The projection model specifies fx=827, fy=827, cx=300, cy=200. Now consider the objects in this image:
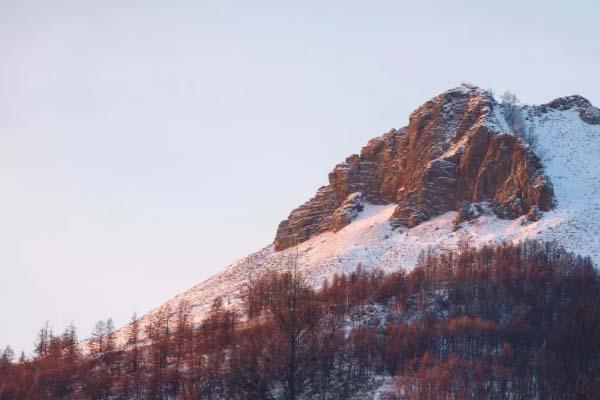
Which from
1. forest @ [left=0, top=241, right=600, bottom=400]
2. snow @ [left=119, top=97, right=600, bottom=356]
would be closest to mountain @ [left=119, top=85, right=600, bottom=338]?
snow @ [left=119, top=97, right=600, bottom=356]

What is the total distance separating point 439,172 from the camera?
15725cm

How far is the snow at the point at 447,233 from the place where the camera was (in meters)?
133

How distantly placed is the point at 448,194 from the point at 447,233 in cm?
1323

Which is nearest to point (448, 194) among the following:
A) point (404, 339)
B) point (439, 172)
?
point (439, 172)

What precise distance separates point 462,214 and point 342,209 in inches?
1139

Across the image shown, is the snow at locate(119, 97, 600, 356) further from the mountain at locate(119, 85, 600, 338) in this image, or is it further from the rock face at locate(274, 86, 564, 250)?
the rock face at locate(274, 86, 564, 250)

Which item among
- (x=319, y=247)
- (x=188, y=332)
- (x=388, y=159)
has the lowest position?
(x=188, y=332)

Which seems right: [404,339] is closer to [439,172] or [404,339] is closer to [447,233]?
[447,233]

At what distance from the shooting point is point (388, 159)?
177625 mm

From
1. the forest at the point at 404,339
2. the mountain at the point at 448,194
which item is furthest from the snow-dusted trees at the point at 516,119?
the forest at the point at 404,339

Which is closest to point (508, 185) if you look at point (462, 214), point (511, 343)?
point (462, 214)

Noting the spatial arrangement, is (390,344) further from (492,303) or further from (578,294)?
(578,294)

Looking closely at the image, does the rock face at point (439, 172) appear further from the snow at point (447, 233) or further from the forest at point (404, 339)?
the forest at point (404, 339)

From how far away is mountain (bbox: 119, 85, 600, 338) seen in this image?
5408 inches
